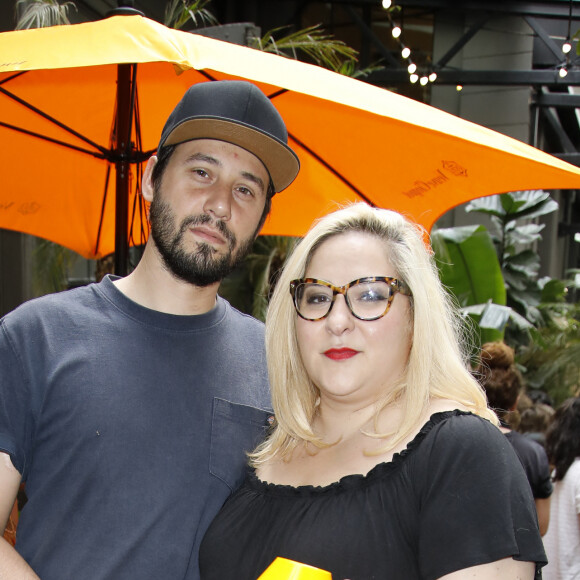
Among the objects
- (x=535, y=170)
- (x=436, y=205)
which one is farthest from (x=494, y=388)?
(x=535, y=170)

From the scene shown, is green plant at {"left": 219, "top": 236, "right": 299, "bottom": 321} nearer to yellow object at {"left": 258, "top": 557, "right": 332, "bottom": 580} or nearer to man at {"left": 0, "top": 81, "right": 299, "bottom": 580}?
man at {"left": 0, "top": 81, "right": 299, "bottom": 580}

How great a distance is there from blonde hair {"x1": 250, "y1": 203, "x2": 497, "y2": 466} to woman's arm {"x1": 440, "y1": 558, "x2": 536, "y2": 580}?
14.0 inches

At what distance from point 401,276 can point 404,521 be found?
0.66 m

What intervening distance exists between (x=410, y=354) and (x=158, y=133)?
7.74 feet

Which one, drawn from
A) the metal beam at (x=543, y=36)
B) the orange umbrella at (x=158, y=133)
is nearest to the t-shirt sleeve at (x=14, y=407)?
the orange umbrella at (x=158, y=133)

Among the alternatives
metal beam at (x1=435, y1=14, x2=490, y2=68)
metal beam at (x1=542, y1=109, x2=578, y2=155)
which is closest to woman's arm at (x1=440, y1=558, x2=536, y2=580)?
metal beam at (x1=435, y1=14, x2=490, y2=68)

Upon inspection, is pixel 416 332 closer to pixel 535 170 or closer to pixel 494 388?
pixel 535 170

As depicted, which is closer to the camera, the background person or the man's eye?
the man's eye

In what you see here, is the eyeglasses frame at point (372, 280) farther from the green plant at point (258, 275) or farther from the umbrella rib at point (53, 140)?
the green plant at point (258, 275)

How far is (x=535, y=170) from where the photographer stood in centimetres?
279

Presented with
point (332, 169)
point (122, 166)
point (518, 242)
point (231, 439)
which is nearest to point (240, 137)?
point (231, 439)

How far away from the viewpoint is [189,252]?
2.17 metres

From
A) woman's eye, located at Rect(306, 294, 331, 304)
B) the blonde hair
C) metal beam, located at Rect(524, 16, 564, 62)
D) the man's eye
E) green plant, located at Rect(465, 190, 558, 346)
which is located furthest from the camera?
metal beam, located at Rect(524, 16, 564, 62)

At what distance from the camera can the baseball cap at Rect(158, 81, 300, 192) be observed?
219 centimetres
